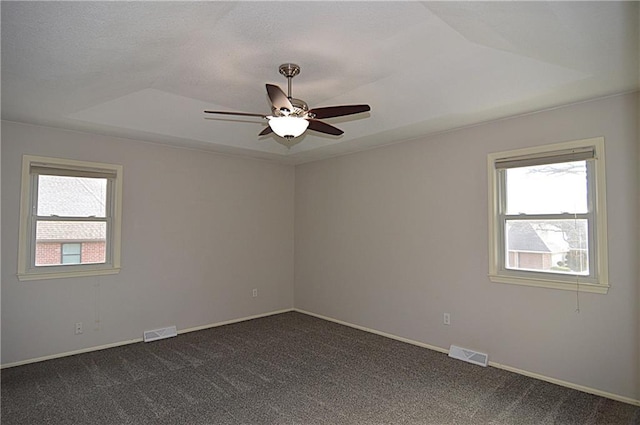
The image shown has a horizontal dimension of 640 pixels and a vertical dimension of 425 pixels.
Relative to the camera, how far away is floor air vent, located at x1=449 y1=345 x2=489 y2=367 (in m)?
3.87

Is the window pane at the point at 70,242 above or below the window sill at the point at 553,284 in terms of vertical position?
above

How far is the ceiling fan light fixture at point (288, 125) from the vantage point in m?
2.80

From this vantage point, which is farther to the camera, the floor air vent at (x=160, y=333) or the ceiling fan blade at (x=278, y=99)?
the floor air vent at (x=160, y=333)

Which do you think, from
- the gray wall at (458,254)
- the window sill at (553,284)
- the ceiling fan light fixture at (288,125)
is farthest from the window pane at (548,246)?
the ceiling fan light fixture at (288,125)

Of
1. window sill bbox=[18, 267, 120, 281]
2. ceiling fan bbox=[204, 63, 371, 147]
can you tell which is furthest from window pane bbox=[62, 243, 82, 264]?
ceiling fan bbox=[204, 63, 371, 147]

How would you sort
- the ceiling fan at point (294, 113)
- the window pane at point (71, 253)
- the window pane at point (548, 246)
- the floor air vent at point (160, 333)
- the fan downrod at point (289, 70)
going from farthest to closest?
the floor air vent at point (160, 333) < the window pane at point (71, 253) < the window pane at point (548, 246) < the fan downrod at point (289, 70) < the ceiling fan at point (294, 113)

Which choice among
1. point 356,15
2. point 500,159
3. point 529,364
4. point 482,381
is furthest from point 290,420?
point 500,159

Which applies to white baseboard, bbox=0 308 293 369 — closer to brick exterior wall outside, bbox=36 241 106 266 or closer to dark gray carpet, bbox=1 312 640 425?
dark gray carpet, bbox=1 312 640 425

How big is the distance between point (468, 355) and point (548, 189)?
6.20 feet

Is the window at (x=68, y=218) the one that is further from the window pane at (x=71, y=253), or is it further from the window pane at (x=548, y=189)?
the window pane at (x=548, y=189)

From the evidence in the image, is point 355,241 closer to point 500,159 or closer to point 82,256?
Answer: point 500,159

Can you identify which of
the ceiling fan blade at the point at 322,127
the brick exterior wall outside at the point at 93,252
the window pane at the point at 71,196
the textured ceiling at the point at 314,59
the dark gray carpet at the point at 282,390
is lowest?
the dark gray carpet at the point at 282,390

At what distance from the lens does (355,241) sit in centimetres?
538

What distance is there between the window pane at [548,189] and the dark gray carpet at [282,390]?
161 centimetres
